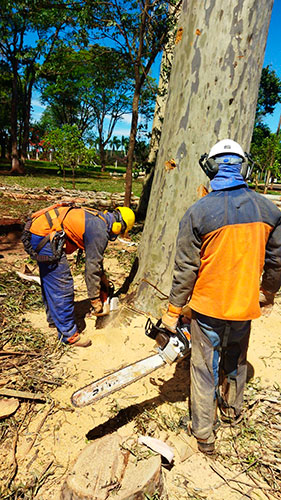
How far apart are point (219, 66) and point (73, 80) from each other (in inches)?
1150

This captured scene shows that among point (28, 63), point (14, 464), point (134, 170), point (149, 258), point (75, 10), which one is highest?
point (28, 63)

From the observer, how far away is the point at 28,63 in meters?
22.0

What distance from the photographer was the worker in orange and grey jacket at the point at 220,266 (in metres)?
1.98

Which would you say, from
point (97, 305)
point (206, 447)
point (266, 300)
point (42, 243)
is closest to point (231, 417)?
point (206, 447)

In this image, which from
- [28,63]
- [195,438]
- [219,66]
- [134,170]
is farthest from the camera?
[28,63]

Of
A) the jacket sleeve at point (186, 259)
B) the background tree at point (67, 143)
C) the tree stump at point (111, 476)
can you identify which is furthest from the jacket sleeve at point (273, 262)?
the background tree at point (67, 143)

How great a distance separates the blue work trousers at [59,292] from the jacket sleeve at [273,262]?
203 cm

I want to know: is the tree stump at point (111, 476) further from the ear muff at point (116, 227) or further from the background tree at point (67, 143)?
the background tree at point (67, 143)

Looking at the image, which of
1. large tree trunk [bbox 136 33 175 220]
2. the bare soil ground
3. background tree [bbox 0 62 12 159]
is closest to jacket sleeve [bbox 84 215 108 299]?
the bare soil ground

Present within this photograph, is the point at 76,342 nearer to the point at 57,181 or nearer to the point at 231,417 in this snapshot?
the point at 231,417

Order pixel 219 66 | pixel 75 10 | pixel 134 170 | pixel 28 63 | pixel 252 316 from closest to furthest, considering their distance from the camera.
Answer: pixel 252 316
pixel 219 66
pixel 75 10
pixel 134 170
pixel 28 63

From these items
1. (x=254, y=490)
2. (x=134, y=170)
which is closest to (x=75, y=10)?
(x=134, y=170)

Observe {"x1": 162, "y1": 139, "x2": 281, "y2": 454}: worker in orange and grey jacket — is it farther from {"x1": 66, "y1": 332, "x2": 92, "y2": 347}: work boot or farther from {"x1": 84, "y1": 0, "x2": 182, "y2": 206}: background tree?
{"x1": 84, "y1": 0, "x2": 182, "y2": 206}: background tree

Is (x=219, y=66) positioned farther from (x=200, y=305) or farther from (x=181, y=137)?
(x=200, y=305)
